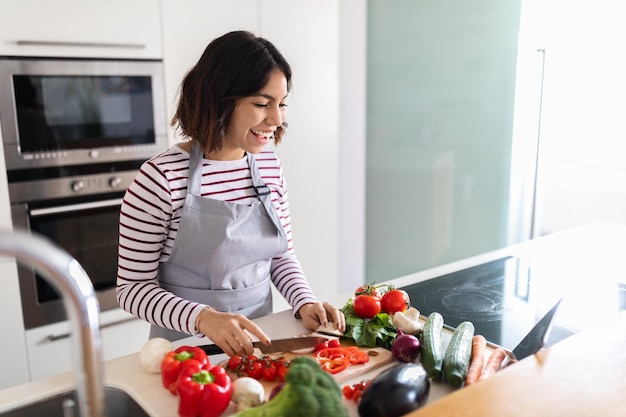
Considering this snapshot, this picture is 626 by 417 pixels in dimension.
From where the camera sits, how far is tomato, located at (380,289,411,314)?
4.01ft

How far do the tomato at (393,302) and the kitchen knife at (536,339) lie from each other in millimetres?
233

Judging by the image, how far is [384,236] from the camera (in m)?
3.10

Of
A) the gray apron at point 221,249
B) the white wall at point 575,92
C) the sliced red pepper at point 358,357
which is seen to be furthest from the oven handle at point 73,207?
the white wall at point 575,92

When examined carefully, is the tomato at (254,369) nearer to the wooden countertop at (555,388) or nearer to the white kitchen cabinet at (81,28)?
the wooden countertop at (555,388)

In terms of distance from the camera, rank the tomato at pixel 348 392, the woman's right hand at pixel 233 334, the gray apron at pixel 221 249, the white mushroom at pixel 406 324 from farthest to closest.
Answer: the gray apron at pixel 221 249
the white mushroom at pixel 406 324
the woman's right hand at pixel 233 334
the tomato at pixel 348 392

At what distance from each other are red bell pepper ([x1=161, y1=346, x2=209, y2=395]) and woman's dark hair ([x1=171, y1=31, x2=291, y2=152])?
489 millimetres

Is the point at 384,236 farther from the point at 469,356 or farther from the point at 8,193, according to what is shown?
the point at 469,356

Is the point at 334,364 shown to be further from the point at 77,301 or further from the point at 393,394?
the point at 77,301

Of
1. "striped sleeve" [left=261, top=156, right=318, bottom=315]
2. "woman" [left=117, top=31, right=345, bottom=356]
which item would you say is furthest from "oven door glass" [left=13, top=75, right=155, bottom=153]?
"striped sleeve" [left=261, top=156, right=318, bottom=315]

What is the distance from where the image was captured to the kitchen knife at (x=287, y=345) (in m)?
1.10

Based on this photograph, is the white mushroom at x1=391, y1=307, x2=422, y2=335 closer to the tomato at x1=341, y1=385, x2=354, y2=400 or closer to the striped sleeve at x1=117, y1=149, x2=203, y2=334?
A: the tomato at x1=341, y1=385, x2=354, y2=400

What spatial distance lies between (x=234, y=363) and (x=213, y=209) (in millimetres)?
369

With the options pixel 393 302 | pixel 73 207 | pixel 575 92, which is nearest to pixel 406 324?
pixel 393 302

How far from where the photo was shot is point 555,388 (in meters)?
0.77
